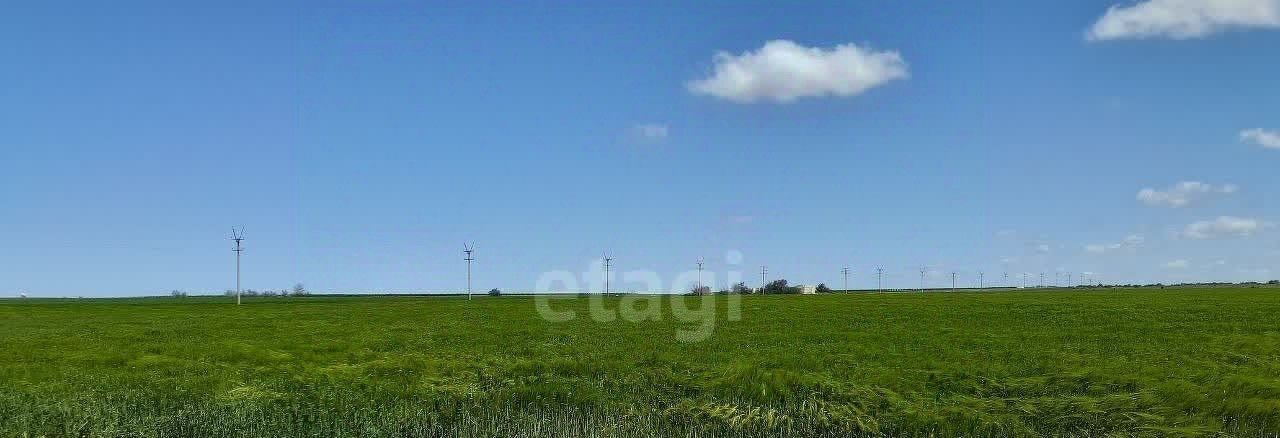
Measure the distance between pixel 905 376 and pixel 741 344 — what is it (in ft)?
44.4

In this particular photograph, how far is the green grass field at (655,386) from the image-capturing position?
62.1ft

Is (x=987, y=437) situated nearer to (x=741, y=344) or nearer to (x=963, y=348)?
(x=963, y=348)

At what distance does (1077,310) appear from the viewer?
63469 millimetres

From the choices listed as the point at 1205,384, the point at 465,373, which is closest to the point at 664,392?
the point at 465,373

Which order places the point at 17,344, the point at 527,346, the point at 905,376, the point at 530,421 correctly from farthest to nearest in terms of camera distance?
the point at 17,344
the point at 527,346
the point at 905,376
the point at 530,421

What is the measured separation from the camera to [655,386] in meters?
23.9

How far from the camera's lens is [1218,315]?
57312mm

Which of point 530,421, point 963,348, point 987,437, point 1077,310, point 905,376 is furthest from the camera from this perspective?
point 1077,310

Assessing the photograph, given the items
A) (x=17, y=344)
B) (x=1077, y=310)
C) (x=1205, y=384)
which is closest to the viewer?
(x=1205, y=384)

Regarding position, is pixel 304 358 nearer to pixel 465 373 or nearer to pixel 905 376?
pixel 465 373

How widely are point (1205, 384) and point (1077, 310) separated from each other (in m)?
44.3

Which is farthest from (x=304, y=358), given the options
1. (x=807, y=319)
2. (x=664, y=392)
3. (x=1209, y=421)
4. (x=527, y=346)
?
(x=807, y=319)

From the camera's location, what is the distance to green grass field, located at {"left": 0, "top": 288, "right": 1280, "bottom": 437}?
1894 cm

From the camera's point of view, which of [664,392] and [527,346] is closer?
[664,392]
